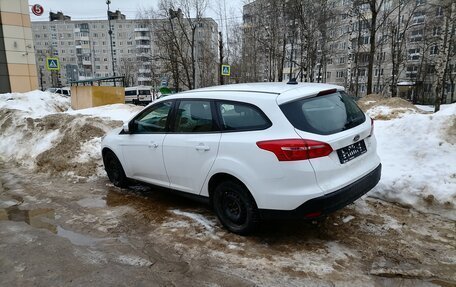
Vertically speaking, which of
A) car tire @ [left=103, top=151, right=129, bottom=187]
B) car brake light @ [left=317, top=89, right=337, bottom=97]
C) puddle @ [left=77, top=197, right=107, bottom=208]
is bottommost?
puddle @ [left=77, top=197, right=107, bottom=208]

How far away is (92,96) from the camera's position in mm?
14969

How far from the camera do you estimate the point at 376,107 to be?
1066 centimetres

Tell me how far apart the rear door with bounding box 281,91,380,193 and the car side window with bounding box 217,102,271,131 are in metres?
0.27

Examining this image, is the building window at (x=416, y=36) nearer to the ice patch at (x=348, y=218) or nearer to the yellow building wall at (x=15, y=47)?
the yellow building wall at (x=15, y=47)

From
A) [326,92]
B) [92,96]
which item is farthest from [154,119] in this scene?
[92,96]

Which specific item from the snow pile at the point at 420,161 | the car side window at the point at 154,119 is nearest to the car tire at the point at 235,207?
the car side window at the point at 154,119

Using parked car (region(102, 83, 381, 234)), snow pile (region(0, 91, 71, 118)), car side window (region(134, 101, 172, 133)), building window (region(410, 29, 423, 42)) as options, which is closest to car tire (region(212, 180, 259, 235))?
parked car (region(102, 83, 381, 234))

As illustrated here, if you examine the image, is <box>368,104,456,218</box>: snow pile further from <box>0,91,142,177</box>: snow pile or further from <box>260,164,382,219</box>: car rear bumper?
<box>0,91,142,177</box>: snow pile

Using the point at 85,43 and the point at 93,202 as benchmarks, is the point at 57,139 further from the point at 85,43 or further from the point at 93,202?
the point at 85,43

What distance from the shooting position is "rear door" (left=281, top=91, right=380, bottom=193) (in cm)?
331

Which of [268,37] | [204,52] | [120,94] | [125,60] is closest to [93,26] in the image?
[125,60]

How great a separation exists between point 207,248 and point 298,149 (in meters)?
1.47

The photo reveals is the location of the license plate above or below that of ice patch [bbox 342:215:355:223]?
above

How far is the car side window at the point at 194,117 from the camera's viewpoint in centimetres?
409
